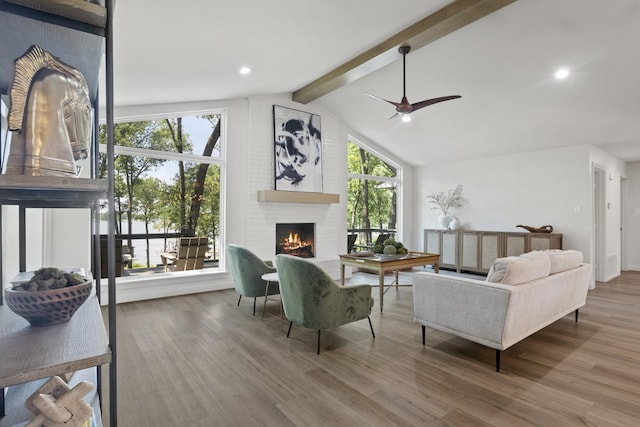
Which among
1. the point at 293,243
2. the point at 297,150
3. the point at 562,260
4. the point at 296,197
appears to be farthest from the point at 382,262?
the point at 297,150

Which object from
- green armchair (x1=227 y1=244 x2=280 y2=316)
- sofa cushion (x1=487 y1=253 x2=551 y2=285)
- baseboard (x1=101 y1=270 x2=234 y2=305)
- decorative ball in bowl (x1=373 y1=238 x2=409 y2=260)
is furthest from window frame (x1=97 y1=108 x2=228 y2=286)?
sofa cushion (x1=487 y1=253 x2=551 y2=285)

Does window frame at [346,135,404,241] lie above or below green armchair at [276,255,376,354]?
above

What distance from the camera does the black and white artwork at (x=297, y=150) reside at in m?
5.81

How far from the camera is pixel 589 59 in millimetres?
3766

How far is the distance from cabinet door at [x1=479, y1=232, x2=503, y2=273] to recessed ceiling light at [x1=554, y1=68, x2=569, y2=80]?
2910mm

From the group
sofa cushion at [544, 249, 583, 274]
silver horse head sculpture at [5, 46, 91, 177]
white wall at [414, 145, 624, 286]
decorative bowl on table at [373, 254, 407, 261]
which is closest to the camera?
silver horse head sculpture at [5, 46, 91, 177]

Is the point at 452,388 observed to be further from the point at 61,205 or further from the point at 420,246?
the point at 420,246

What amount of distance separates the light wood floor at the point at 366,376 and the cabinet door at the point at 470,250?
2.65m

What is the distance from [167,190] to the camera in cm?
501

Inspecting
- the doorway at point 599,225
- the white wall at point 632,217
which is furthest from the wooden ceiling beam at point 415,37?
the white wall at point 632,217

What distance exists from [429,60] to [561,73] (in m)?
1.54

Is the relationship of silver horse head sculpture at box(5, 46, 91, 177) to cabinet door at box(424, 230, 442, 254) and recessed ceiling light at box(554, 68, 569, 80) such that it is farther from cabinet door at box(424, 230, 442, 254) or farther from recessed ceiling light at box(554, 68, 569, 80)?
cabinet door at box(424, 230, 442, 254)

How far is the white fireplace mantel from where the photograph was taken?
18.0ft

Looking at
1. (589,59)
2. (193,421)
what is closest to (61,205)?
(193,421)
